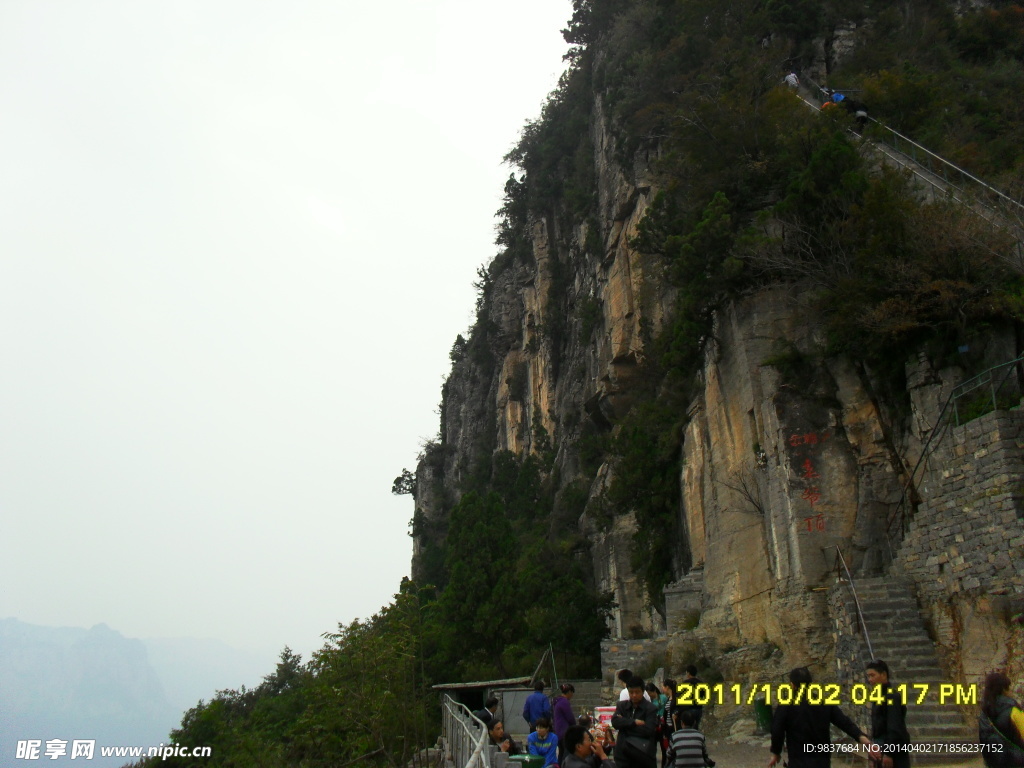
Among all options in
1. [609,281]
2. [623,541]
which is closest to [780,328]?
[623,541]

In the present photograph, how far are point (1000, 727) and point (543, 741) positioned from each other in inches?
187

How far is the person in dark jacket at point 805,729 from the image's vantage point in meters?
6.51

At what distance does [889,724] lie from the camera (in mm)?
6461

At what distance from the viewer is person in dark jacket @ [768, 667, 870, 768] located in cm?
651

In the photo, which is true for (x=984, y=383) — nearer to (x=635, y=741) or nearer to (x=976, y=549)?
(x=976, y=549)

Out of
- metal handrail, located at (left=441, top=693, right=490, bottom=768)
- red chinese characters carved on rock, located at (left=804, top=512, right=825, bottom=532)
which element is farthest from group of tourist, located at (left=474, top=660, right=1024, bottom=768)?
red chinese characters carved on rock, located at (left=804, top=512, right=825, bottom=532)

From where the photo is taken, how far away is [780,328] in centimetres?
1842

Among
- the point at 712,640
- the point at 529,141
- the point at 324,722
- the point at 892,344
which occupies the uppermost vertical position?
the point at 529,141

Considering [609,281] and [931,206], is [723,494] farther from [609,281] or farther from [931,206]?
[609,281]

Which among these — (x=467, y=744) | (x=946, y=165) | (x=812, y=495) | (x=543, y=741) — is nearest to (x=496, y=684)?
(x=812, y=495)

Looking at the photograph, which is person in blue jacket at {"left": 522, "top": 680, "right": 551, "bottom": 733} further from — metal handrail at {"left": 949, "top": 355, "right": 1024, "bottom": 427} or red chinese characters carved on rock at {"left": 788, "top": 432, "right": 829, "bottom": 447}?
red chinese characters carved on rock at {"left": 788, "top": 432, "right": 829, "bottom": 447}

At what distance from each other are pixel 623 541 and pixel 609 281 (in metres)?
10.8

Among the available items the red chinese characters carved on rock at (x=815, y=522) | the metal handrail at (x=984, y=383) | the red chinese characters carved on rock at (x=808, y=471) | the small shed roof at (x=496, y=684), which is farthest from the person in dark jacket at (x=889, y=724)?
the small shed roof at (x=496, y=684)

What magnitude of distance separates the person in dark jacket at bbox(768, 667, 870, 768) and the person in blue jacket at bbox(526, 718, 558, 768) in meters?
2.87
